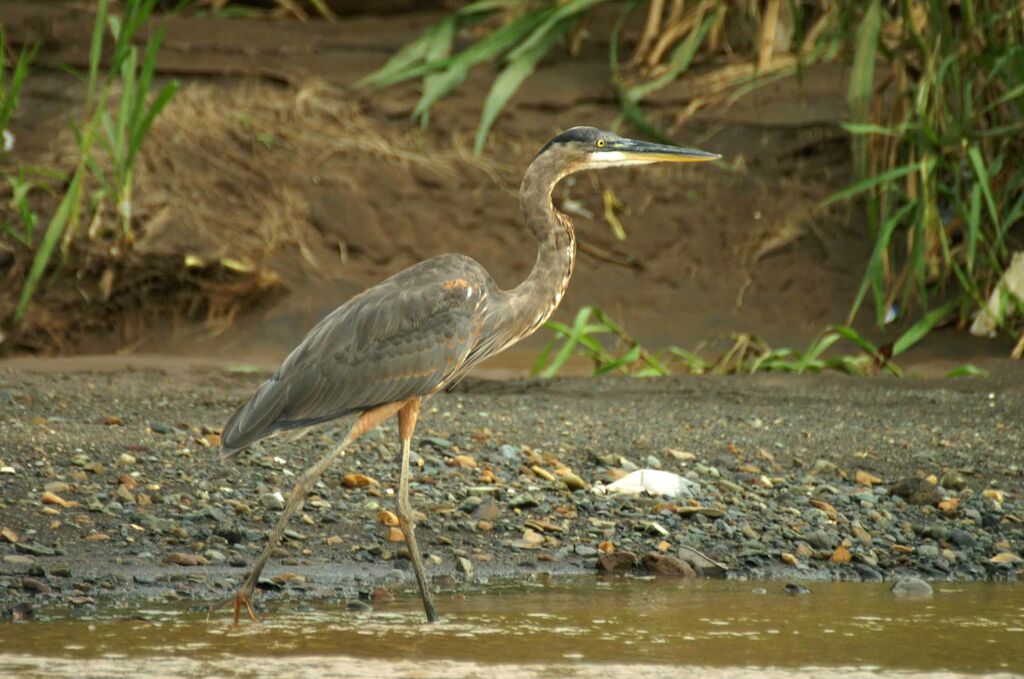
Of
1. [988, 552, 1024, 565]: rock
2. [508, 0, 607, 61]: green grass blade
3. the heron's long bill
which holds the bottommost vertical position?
[988, 552, 1024, 565]: rock

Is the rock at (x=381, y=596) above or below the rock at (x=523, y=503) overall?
below

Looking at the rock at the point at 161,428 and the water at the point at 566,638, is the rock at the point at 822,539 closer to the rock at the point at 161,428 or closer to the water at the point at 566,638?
the water at the point at 566,638

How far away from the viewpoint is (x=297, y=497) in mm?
5352

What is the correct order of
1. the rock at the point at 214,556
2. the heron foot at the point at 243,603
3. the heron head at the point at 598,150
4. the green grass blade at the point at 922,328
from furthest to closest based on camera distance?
the green grass blade at the point at 922,328, the heron head at the point at 598,150, the rock at the point at 214,556, the heron foot at the point at 243,603

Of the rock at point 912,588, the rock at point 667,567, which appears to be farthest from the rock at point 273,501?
the rock at point 912,588

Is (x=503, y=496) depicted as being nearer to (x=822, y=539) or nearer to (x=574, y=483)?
(x=574, y=483)

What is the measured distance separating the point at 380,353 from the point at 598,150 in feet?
3.74

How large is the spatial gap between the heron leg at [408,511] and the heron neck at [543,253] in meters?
0.52

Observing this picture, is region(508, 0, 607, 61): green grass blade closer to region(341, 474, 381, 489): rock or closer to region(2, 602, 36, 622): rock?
region(341, 474, 381, 489): rock

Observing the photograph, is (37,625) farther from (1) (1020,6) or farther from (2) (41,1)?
(2) (41,1)

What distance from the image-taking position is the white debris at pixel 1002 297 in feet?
30.9

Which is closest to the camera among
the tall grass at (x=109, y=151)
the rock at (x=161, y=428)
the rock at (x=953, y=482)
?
the rock at (x=953, y=482)

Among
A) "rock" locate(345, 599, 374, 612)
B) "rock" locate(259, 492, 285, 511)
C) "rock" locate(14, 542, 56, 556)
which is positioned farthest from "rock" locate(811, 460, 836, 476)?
"rock" locate(14, 542, 56, 556)

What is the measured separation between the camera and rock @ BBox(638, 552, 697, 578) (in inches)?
228
